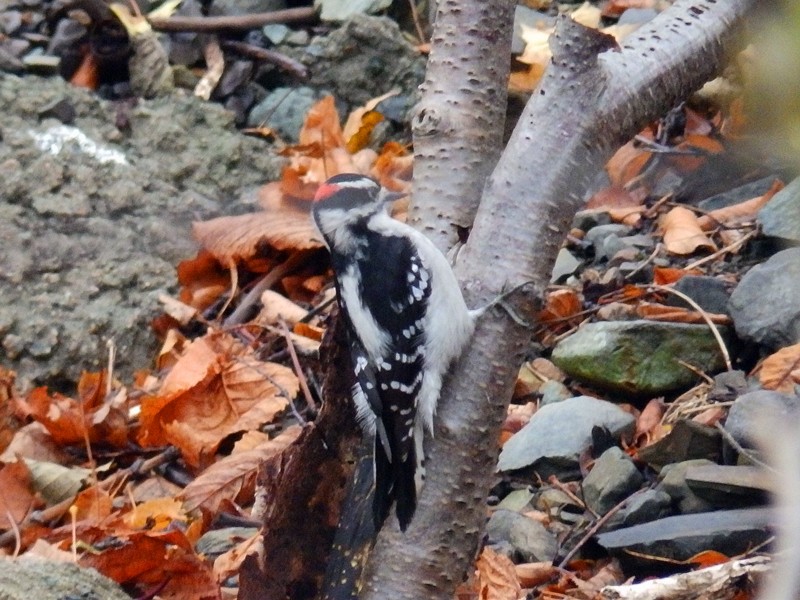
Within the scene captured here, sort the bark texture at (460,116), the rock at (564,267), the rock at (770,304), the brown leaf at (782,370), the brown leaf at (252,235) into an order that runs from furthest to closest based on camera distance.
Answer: the brown leaf at (252,235)
the rock at (564,267)
the rock at (770,304)
the brown leaf at (782,370)
the bark texture at (460,116)

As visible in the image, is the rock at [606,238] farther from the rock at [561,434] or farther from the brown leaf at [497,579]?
the brown leaf at [497,579]

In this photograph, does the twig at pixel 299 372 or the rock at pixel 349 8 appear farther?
the rock at pixel 349 8

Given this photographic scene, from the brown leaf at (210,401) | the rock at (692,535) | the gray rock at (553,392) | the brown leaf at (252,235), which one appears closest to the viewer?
the rock at (692,535)

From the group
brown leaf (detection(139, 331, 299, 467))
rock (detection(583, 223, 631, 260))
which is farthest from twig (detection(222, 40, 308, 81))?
brown leaf (detection(139, 331, 299, 467))

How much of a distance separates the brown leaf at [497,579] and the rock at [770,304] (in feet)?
3.88

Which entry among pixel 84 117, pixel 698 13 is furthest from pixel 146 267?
pixel 698 13

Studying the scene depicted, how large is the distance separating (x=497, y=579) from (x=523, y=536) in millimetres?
Answer: 301

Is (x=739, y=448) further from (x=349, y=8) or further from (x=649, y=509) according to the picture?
(x=349, y=8)

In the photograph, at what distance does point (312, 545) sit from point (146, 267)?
253 centimetres

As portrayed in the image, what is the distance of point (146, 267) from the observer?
15.1 ft

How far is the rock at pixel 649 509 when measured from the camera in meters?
2.74

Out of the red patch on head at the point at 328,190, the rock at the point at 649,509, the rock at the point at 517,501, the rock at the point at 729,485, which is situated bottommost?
the rock at the point at 517,501

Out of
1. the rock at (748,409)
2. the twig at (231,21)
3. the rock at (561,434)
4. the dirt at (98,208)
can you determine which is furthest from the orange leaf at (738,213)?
the twig at (231,21)

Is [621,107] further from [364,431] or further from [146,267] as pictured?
[146,267]
